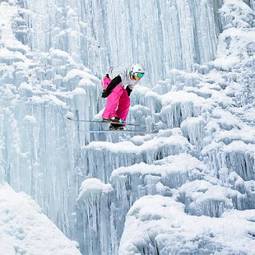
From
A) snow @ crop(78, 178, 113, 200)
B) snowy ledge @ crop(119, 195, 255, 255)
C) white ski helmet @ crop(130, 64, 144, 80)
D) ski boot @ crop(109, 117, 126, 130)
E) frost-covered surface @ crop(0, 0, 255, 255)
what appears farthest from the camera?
snow @ crop(78, 178, 113, 200)

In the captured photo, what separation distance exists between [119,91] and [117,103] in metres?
0.18

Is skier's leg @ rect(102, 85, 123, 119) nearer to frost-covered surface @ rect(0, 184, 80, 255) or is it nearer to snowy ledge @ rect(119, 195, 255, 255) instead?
snowy ledge @ rect(119, 195, 255, 255)

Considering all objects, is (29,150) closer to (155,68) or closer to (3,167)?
(3,167)

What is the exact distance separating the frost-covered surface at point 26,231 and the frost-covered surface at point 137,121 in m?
0.93

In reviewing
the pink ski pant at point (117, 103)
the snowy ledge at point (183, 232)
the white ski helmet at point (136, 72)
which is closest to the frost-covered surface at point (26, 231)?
the snowy ledge at point (183, 232)

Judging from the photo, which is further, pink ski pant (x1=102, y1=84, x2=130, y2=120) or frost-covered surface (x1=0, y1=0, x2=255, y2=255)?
frost-covered surface (x1=0, y1=0, x2=255, y2=255)

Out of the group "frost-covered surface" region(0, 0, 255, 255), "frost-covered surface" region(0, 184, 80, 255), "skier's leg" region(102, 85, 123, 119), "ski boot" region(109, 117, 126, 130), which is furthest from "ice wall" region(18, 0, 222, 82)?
"skier's leg" region(102, 85, 123, 119)

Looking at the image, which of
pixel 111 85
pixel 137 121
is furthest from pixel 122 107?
pixel 137 121

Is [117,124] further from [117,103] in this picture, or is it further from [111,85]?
[111,85]

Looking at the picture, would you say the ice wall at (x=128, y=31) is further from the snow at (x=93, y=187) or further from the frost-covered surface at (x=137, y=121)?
the snow at (x=93, y=187)

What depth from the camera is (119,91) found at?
281 inches

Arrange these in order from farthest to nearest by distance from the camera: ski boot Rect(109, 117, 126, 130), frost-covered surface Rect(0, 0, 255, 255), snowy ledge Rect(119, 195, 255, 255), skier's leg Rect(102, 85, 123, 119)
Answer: frost-covered surface Rect(0, 0, 255, 255) < snowy ledge Rect(119, 195, 255, 255) < ski boot Rect(109, 117, 126, 130) < skier's leg Rect(102, 85, 123, 119)

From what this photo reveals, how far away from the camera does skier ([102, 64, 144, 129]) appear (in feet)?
23.2

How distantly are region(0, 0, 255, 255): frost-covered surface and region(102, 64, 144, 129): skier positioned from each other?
85.0 inches
